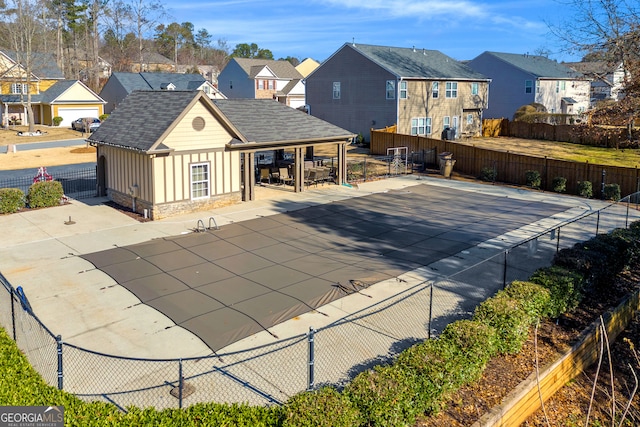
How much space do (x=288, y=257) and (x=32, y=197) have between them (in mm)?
12912

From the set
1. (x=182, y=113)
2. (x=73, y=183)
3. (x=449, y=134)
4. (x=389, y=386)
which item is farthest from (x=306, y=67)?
(x=389, y=386)

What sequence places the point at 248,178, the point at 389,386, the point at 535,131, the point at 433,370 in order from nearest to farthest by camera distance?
the point at 389,386, the point at 433,370, the point at 248,178, the point at 535,131

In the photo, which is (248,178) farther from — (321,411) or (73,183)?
(321,411)

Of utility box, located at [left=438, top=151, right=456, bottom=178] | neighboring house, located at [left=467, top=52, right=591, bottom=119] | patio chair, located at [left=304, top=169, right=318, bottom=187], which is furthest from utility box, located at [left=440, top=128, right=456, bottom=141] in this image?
patio chair, located at [left=304, top=169, right=318, bottom=187]

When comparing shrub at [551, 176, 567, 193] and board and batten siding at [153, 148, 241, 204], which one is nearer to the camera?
board and batten siding at [153, 148, 241, 204]

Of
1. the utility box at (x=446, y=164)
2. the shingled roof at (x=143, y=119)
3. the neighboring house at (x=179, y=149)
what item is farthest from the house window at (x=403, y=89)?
the shingled roof at (x=143, y=119)

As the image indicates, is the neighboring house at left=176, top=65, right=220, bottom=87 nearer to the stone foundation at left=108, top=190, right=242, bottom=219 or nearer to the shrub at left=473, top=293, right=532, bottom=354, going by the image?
the stone foundation at left=108, top=190, right=242, bottom=219

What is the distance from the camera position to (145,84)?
63.9m

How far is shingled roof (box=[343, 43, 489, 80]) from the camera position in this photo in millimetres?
42969

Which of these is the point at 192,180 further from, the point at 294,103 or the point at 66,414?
the point at 294,103

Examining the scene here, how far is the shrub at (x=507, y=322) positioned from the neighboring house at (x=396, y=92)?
32648 millimetres

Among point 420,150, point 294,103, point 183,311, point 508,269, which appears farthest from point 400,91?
point 294,103

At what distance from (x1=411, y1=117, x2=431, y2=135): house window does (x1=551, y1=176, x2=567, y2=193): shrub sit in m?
17.0

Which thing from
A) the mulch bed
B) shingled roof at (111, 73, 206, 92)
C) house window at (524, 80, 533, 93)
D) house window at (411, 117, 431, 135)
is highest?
shingled roof at (111, 73, 206, 92)
